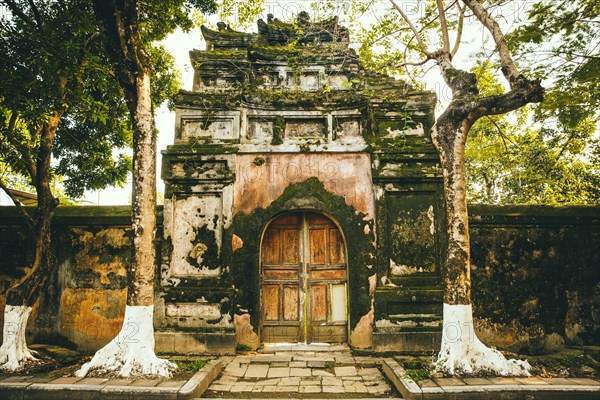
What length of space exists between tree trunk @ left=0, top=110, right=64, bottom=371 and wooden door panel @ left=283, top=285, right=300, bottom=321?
3.92 m

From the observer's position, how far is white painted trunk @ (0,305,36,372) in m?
5.43

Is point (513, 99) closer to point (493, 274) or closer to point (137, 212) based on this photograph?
point (493, 274)

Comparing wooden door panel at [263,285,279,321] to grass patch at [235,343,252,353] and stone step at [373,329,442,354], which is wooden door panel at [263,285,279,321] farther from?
stone step at [373,329,442,354]

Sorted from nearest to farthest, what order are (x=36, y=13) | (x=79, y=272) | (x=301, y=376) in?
(x=301, y=376) → (x=36, y=13) → (x=79, y=272)

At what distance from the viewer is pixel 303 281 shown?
7.21m

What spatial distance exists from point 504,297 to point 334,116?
4.50m

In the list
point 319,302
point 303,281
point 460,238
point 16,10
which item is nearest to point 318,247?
point 303,281

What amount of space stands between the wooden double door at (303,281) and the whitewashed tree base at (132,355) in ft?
7.62

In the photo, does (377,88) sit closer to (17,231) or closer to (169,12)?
(169,12)

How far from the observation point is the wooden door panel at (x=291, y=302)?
7168 millimetres

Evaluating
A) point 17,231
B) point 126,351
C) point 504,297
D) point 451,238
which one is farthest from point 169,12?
point 504,297

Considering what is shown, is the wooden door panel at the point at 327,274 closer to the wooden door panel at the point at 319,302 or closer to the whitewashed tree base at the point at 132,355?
the wooden door panel at the point at 319,302

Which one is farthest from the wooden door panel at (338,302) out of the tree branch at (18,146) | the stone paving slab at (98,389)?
the tree branch at (18,146)

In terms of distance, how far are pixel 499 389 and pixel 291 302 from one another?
143 inches
